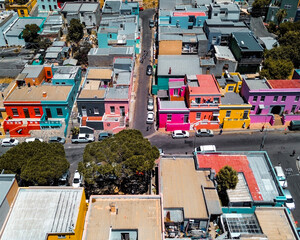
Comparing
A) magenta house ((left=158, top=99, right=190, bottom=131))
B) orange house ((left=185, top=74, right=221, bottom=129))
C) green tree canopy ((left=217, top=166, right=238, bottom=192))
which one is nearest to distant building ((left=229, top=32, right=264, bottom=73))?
orange house ((left=185, top=74, right=221, bottom=129))

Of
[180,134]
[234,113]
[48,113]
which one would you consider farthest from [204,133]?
[48,113]

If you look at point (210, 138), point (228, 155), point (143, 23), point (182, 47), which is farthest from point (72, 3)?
point (228, 155)

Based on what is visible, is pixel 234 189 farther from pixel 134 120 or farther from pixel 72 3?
pixel 72 3

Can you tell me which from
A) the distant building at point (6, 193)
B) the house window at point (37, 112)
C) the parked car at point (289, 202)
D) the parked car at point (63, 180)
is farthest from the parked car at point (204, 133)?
the distant building at point (6, 193)

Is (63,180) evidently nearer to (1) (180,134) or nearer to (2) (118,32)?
(1) (180,134)

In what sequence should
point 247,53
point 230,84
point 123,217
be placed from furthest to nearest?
point 247,53 → point 230,84 → point 123,217

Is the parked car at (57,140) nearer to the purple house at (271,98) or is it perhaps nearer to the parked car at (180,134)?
the parked car at (180,134)
